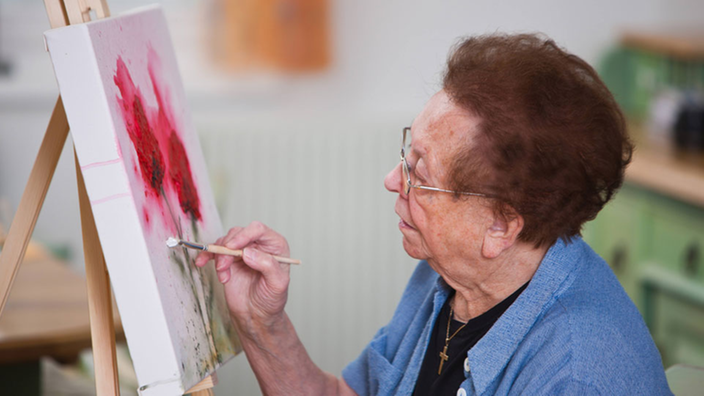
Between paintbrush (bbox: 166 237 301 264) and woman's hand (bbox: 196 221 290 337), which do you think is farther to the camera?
woman's hand (bbox: 196 221 290 337)

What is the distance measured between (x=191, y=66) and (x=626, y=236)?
5.48 feet

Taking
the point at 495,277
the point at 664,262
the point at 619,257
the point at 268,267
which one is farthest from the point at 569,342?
the point at 619,257

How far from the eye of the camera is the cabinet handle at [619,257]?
266 centimetres

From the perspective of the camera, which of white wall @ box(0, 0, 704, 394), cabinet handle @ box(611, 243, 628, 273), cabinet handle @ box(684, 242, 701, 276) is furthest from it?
white wall @ box(0, 0, 704, 394)

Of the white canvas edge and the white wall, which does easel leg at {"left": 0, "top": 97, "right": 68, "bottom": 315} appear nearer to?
the white canvas edge

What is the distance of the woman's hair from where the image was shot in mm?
1013

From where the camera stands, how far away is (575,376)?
0.95m

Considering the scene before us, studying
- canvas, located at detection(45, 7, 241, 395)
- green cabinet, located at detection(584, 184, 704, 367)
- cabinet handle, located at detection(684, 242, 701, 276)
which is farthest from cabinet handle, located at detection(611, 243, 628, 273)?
canvas, located at detection(45, 7, 241, 395)

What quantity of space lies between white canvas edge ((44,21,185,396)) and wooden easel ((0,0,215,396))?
0.11 m

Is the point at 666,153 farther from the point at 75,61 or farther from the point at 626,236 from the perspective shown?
the point at 75,61

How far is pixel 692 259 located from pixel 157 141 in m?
1.78

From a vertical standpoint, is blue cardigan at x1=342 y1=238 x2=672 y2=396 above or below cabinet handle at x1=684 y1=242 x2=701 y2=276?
above

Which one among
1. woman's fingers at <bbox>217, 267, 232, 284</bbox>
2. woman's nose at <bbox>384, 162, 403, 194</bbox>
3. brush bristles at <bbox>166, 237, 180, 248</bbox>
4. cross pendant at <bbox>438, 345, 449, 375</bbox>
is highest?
brush bristles at <bbox>166, 237, 180, 248</bbox>

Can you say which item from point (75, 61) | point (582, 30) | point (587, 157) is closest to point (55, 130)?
point (75, 61)
